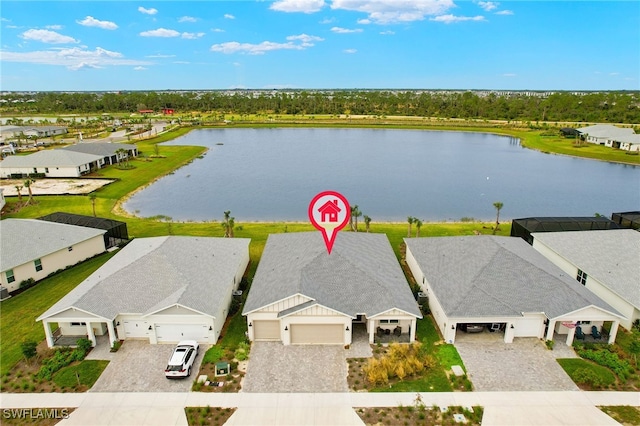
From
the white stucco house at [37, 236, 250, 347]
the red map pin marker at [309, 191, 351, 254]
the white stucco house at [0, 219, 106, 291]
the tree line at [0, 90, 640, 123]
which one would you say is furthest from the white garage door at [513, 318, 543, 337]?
the tree line at [0, 90, 640, 123]

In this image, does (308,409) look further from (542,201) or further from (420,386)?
(542,201)

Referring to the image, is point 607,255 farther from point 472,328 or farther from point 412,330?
point 412,330

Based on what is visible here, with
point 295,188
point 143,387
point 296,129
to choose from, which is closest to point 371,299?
point 143,387

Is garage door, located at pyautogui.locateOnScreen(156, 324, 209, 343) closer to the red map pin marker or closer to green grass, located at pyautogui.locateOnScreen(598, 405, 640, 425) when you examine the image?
the red map pin marker

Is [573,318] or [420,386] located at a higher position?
[573,318]

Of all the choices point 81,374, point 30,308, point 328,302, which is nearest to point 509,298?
point 328,302
